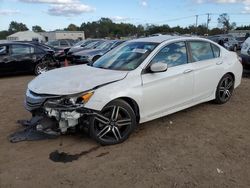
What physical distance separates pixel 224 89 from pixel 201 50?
1173 millimetres

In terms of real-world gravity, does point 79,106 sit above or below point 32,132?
above

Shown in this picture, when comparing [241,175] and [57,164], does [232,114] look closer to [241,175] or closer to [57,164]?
[241,175]

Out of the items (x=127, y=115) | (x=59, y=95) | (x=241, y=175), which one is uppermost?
(x=59, y=95)

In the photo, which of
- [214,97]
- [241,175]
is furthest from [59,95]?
[214,97]

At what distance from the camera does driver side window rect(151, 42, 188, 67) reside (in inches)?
216

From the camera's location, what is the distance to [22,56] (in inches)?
511

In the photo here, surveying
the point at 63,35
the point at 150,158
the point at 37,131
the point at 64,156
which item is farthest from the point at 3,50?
the point at 63,35

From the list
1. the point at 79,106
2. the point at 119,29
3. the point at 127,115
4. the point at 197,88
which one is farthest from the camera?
the point at 119,29

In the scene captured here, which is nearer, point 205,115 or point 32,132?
point 32,132

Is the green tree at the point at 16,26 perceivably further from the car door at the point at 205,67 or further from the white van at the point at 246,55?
the car door at the point at 205,67

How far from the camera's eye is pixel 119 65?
5.53 meters

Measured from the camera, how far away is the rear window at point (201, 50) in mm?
6125

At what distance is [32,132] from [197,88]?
3.18 meters

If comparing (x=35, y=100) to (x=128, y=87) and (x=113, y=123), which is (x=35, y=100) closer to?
(x=113, y=123)
